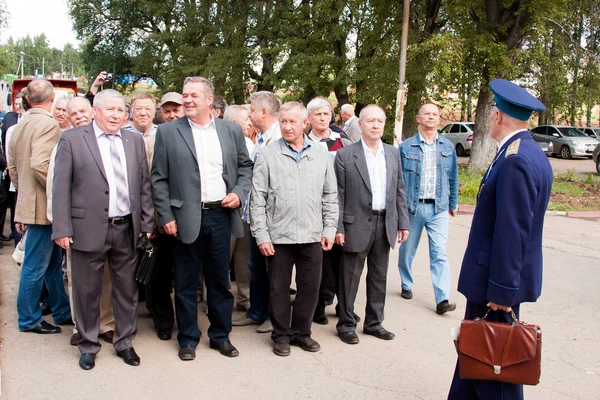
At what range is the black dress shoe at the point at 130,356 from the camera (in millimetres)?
4328

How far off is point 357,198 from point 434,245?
4.49 ft

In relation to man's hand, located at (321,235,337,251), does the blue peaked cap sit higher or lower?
higher

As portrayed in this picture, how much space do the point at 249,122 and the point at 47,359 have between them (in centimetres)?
313

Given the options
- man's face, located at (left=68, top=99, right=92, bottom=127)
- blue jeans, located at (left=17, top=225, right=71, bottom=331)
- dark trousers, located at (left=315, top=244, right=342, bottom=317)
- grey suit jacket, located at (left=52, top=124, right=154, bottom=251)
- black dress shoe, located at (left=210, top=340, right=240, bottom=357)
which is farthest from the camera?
dark trousers, located at (left=315, top=244, right=342, bottom=317)

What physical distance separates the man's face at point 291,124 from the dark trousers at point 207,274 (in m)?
0.79

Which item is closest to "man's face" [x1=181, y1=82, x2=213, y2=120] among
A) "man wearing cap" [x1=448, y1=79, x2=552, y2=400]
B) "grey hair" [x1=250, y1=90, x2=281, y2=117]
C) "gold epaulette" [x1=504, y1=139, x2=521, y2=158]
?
"grey hair" [x1=250, y1=90, x2=281, y2=117]

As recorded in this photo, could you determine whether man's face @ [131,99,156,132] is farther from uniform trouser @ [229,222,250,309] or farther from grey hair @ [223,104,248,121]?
uniform trouser @ [229,222,250,309]

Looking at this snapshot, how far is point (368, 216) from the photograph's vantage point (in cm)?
489

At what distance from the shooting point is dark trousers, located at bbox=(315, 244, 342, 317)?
5297 millimetres

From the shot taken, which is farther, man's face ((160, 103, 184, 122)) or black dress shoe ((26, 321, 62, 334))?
man's face ((160, 103, 184, 122))

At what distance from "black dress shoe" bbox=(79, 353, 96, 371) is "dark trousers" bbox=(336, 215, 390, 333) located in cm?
201

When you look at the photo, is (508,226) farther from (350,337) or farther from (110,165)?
(110,165)

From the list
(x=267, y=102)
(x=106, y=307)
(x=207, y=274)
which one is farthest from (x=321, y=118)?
(x=106, y=307)

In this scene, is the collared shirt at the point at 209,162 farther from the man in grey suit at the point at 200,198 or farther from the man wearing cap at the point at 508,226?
the man wearing cap at the point at 508,226
